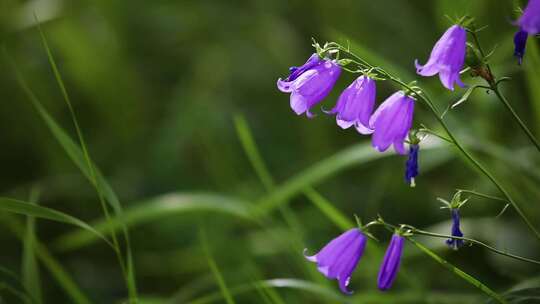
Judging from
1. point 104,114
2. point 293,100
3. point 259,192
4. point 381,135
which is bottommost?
point 381,135

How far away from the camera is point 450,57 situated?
1.21 metres

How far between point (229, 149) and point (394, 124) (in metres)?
2.30

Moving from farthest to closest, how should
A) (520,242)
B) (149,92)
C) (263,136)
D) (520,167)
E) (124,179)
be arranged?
1. (149,92)
2. (263,136)
3. (124,179)
4. (520,242)
5. (520,167)

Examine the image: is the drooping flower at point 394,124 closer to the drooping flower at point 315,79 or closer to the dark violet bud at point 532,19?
the drooping flower at point 315,79

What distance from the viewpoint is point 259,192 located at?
128 inches

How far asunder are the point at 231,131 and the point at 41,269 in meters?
1.14

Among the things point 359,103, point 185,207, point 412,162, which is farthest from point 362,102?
point 185,207

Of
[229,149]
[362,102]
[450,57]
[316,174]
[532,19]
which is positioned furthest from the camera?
[229,149]

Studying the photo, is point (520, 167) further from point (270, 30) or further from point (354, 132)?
point (270, 30)

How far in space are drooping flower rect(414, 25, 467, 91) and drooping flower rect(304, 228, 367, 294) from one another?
0.37m

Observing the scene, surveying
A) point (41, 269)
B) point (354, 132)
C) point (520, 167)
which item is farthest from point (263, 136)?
point (520, 167)

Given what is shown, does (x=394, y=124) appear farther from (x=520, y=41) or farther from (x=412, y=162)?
(x=520, y=41)

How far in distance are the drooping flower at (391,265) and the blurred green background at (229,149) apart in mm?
923

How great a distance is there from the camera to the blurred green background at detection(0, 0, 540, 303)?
2.66m
